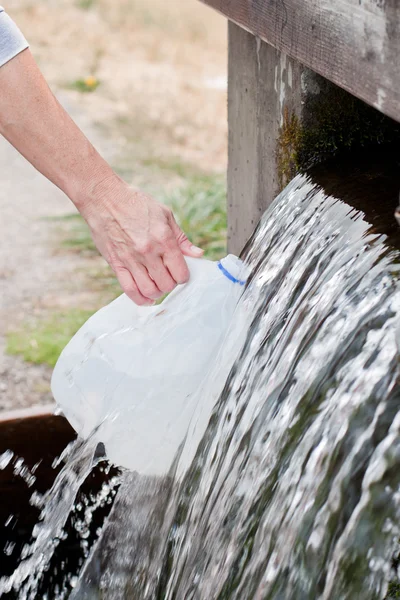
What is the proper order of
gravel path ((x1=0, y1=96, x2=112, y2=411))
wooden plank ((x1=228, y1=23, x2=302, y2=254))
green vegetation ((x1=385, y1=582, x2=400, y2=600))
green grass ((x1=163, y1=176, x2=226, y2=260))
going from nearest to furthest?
green vegetation ((x1=385, y1=582, x2=400, y2=600)), wooden plank ((x1=228, y1=23, x2=302, y2=254)), gravel path ((x1=0, y1=96, x2=112, y2=411)), green grass ((x1=163, y1=176, x2=226, y2=260))

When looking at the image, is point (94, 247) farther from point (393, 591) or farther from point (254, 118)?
point (393, 591)

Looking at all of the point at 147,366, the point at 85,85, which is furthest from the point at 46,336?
the point at 85,85

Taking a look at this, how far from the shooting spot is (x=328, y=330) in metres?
1.55

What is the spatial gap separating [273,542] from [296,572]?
0.30 feet

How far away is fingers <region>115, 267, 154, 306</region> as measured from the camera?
6.37 ft

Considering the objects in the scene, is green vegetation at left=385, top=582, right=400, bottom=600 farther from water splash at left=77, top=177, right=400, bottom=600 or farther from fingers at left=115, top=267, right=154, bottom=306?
fingers at left=115, top=267, right=154, bottom=306

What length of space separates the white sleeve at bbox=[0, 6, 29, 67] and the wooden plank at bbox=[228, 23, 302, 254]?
662 mm

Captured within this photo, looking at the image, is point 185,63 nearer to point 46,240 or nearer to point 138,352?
point 46,240

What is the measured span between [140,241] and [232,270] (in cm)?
30

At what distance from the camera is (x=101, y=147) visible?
6.72 m

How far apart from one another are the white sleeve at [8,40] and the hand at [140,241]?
36cm

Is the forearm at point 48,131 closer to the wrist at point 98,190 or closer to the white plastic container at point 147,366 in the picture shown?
the wrist at point 98,190

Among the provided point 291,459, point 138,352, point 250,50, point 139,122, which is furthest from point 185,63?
point 291,459

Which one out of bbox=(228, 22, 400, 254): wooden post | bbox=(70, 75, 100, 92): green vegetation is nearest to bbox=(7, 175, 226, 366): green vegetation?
bbox=(228, 22, 400, 254): wooden post
